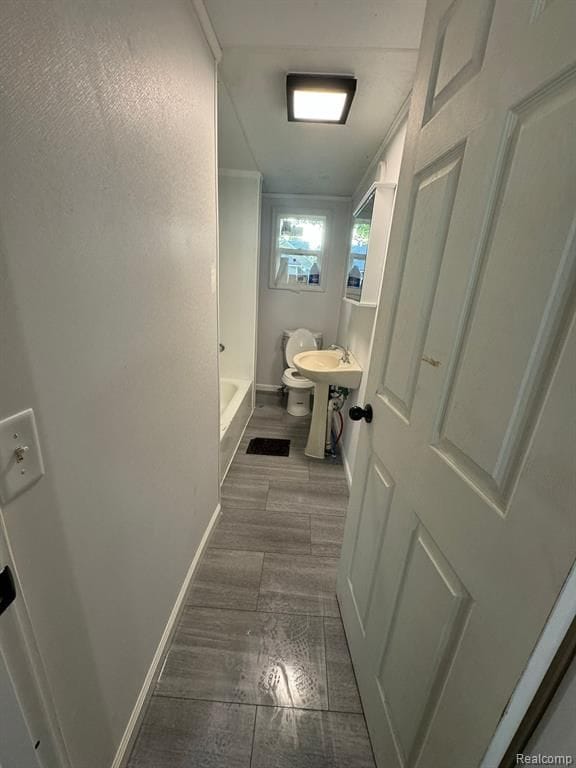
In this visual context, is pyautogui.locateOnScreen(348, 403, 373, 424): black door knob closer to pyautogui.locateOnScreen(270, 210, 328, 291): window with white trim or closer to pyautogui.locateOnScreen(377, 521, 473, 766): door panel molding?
pyautogui.locateOnScreen(377, 521, 473, 766): door panel molding

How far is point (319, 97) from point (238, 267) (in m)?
1.62

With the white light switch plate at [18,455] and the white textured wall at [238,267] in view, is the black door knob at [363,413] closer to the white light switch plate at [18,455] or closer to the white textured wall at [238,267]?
the white light switch plate at [18,455]

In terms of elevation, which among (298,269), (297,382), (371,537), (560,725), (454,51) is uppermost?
(454,51)

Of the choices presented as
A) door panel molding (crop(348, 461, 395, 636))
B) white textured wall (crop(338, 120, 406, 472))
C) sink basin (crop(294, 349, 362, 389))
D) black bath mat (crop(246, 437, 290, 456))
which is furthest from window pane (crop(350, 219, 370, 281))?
black bath mat (crop(246, 437, 290, 456))

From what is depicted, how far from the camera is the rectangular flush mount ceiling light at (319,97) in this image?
1.37 m

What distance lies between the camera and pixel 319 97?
1.49m

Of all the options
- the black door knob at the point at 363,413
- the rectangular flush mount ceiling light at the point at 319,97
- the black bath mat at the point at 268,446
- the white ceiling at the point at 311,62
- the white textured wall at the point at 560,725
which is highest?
the white ceiling at the point at 311,62

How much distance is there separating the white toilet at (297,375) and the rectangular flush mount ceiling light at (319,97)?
1984 millimetres

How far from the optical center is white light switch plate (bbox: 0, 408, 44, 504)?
449 mm

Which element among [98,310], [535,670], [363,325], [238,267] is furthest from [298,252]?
[535,670]

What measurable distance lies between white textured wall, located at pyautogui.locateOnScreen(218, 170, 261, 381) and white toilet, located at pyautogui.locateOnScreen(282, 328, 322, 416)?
47cm

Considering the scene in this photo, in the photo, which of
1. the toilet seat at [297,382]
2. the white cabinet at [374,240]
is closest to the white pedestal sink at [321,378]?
the toilet seat at [297,382]

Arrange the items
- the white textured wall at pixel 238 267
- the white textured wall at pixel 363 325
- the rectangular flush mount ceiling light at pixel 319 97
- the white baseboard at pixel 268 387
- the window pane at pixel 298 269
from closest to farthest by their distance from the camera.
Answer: the rectangular flush mount ceiling light at pixel 319 97 → the white textured wall at pixel 363 325 → the white textured wall at pixel 238 267 → the window pane at pixel 298 269 → the white baseboard at pixel 268 387

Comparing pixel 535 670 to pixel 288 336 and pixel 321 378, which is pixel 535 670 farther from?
pixel 288 336
